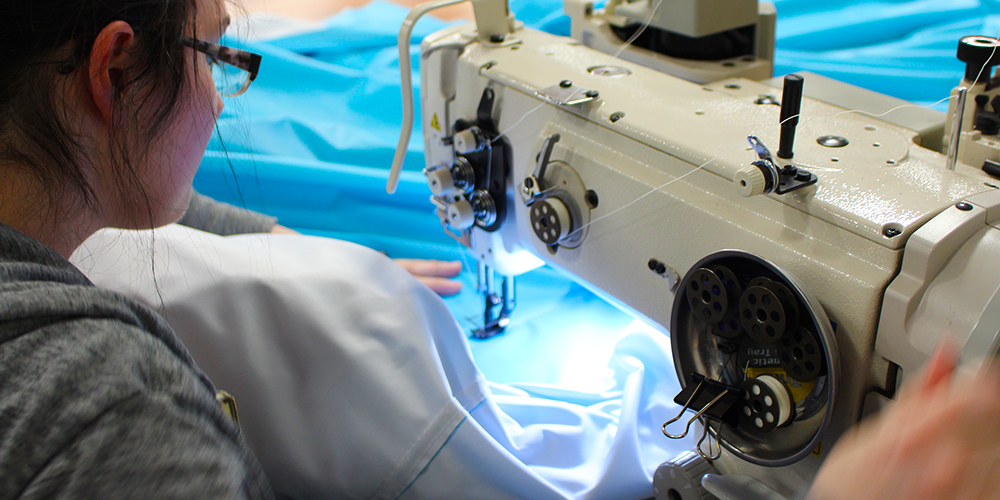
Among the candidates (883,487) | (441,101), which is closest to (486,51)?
(441,101)

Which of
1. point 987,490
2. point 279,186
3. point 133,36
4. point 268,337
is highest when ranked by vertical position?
point 133,36

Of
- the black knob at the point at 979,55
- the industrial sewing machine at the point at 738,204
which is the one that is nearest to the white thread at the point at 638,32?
the industrial sewing machine at the point at 738,204

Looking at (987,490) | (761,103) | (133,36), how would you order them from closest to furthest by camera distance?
(987,490) < (133,36) < (761,103)

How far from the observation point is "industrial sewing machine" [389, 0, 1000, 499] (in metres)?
0.73

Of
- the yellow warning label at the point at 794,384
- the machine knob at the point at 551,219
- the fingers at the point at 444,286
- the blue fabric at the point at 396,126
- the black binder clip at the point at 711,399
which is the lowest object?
the fingers at the point at 444,286

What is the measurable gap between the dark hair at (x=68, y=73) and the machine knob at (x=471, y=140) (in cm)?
51

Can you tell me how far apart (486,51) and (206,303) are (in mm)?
575

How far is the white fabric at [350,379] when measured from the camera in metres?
1.09

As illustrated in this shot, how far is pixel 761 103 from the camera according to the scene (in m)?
1.04

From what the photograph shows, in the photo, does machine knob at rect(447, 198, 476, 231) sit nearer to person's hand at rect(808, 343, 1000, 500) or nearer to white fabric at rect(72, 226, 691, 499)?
white fabric at rect(72, 226, 691, 499)

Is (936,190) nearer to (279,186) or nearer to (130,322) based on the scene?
(130,322)

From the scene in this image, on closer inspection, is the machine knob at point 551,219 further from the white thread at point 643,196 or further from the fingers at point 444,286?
the fingers at point 444,286

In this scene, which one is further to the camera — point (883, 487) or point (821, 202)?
point (821, 202)

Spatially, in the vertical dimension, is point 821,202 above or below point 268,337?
above
